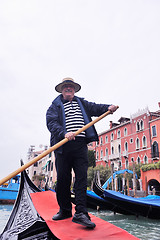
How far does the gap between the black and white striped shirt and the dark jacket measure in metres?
0.03

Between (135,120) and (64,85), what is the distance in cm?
1420

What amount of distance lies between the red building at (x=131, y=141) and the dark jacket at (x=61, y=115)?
423 inches

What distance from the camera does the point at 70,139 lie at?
1438mm

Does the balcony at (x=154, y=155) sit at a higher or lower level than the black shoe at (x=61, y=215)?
higher

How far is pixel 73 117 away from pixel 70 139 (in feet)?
0.84

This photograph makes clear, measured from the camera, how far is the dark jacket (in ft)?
5.12

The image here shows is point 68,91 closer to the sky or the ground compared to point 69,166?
closer to the sky

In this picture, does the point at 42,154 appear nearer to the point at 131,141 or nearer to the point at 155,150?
the point at 155,150

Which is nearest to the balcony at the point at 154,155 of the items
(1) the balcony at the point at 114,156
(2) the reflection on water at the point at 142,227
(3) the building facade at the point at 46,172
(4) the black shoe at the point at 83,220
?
(1) the balcony at the point at 114,156

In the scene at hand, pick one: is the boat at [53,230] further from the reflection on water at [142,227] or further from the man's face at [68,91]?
the reflection on water at [142,227]

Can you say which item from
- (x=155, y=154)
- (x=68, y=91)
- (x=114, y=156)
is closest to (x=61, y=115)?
(x=68, y=91)

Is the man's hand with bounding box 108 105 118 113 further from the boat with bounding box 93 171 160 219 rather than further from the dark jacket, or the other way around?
the boat with bounding box 93 171 160 219

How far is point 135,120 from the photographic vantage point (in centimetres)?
1536

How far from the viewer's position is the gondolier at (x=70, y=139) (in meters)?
1.50
